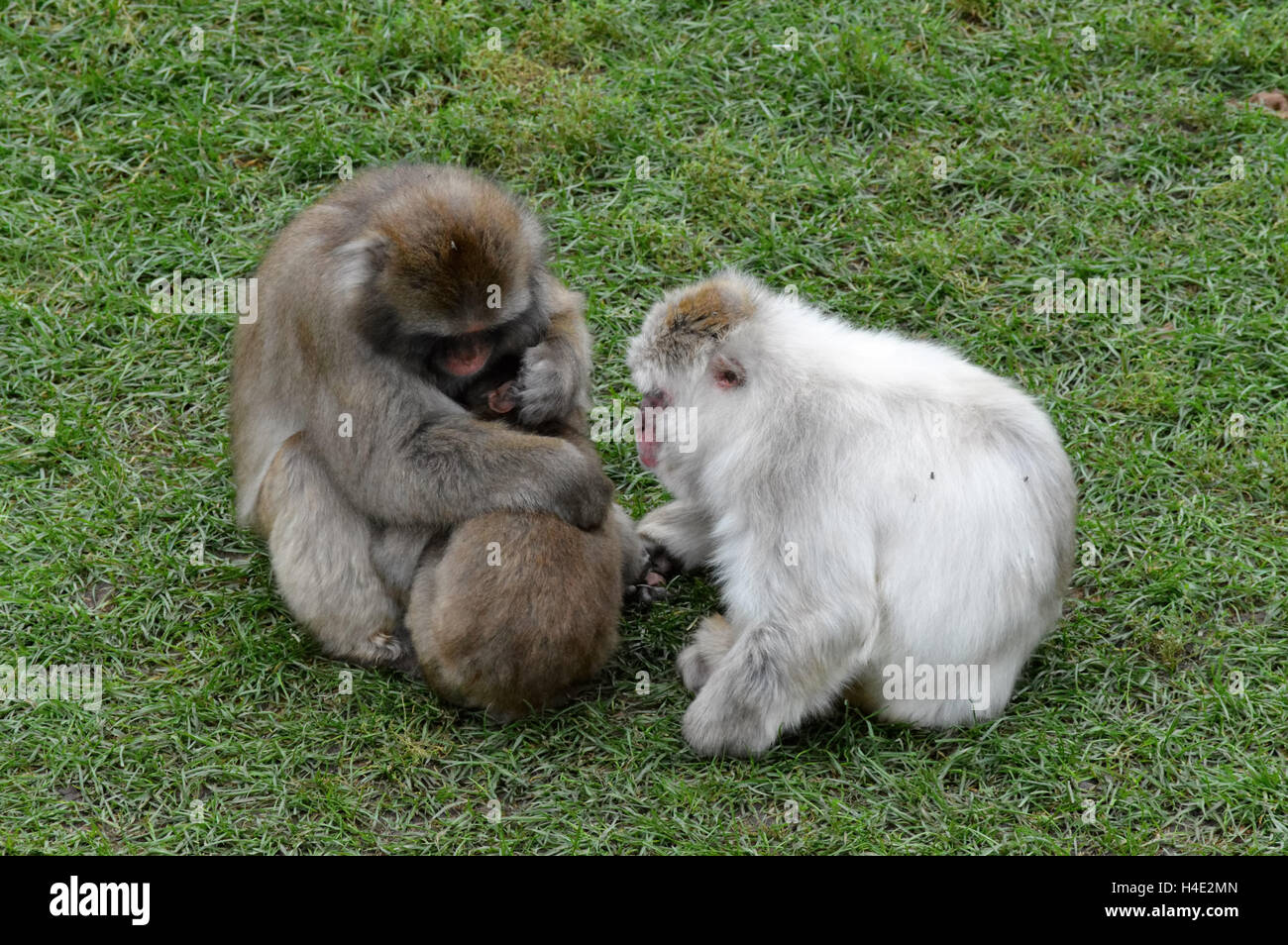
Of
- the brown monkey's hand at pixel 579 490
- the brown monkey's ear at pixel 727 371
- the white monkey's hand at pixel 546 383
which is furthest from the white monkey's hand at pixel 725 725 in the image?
the white monkey's hand at pixel 546 383

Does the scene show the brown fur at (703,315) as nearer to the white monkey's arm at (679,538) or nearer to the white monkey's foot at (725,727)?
the white monkey's arm at (679,538)

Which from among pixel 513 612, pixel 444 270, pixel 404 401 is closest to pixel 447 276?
pixel 444 270

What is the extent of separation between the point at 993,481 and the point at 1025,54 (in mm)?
4324

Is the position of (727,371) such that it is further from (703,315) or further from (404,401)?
(404,401)

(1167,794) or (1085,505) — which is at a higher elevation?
(1085,505)

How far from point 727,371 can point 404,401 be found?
133 centimetres

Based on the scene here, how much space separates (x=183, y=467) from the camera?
801cm

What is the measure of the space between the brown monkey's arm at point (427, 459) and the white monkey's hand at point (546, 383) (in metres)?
0.22

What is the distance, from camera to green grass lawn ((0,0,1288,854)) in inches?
255

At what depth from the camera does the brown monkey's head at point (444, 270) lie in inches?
249

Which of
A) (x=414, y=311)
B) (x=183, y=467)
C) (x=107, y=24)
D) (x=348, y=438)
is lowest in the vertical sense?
→ (x=183, y=467)

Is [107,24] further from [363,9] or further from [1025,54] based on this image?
[1025,54]

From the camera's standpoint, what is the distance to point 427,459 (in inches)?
260

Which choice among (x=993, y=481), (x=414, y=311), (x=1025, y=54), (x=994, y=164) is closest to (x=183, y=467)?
(x=414, y=311)
